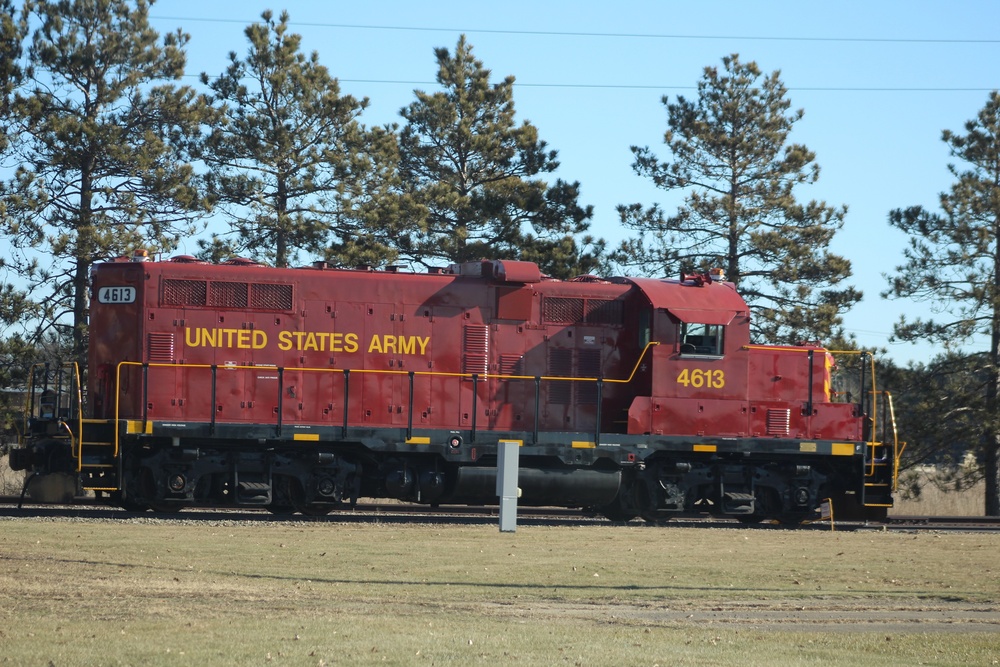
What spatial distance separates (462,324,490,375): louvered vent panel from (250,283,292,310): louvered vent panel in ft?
9.54

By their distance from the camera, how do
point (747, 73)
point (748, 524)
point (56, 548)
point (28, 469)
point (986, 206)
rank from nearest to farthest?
point (56, 548) → point (28, 469) → point (748, 524) → point (986, 206) → point (747, 73)

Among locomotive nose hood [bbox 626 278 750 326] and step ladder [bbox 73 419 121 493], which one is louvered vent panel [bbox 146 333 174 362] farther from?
locomotive nose hood [bbox 626 278 750 326]

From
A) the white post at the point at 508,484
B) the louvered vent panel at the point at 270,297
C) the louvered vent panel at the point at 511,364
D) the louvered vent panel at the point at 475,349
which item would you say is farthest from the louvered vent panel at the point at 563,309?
the white post at the point at 508,484

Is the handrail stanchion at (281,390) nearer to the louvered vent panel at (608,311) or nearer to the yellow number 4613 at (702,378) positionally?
the louvered vent panel at (608,311)

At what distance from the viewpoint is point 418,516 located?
19.7 m

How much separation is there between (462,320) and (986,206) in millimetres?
16414

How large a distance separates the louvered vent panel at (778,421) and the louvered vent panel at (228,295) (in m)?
8.87

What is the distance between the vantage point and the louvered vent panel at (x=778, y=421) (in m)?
19.9

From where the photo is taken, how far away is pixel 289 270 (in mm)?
19172

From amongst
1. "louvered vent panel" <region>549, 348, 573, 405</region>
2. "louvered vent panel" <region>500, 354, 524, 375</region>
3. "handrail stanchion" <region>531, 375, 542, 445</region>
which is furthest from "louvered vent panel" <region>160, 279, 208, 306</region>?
"louvered vent panel" <region>549, 348, 573, 405</region>

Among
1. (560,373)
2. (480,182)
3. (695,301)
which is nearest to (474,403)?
(560,373)

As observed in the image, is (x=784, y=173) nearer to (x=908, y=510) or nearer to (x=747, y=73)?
(x=747, y=73)

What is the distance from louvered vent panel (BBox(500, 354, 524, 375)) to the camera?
19547mm

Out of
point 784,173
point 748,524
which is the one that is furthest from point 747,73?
point 748,524
